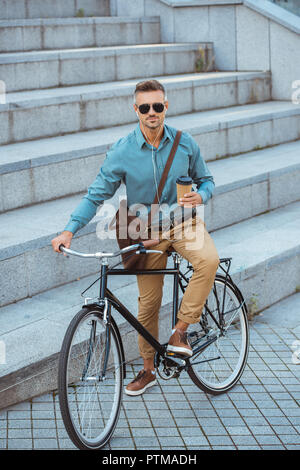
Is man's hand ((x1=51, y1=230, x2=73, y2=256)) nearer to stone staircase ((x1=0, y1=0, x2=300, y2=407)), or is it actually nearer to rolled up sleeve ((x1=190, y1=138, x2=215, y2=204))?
rolled up sleeve ((x1=190, y1=138, x2=215, y2=204))

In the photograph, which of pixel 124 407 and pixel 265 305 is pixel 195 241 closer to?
pixel 124 407

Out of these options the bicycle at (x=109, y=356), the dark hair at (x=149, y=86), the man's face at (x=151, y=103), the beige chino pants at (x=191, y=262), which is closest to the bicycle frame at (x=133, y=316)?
the bicycle at (x=109, y=356)

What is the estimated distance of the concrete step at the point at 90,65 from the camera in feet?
27.6

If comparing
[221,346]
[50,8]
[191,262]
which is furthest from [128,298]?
[50,8]

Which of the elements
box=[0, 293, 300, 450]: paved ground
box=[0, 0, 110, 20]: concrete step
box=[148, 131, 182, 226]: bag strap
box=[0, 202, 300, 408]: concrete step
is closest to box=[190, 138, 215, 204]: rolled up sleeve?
box=[148, 131, 182, 226]: bag strap

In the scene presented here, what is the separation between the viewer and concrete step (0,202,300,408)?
4547mm

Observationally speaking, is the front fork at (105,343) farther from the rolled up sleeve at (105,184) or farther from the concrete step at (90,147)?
the concrete step at (90,147)

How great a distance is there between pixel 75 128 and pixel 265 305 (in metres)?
2.92

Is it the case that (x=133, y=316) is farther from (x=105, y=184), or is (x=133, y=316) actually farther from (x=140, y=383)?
(x=105, y=184)

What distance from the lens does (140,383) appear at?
478 cm

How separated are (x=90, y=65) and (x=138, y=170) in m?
5.39
